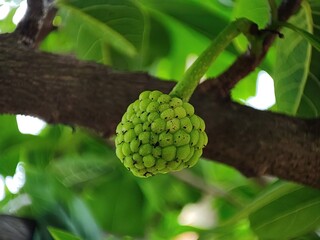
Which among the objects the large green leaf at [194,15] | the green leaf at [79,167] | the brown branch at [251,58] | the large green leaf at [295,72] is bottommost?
the brown branch at [251,58]

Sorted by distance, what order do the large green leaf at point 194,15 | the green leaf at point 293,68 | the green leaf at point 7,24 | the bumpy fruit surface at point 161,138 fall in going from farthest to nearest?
1. the green leaf at point 7,24
2. the large green leaf at point 194,15
3. the green leaf at point 293,68
4. the bumpy fruit surface at point 161,138

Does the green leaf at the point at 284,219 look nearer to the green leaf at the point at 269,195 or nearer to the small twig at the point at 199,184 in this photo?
the green leaf at the point at 269,195

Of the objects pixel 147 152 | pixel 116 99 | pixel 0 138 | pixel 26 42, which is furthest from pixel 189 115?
pixel 0 138

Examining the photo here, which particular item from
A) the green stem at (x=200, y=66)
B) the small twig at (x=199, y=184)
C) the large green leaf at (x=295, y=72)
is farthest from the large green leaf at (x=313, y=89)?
the small twig at (x=199, y=184)

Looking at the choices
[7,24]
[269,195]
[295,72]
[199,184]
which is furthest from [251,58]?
[7,24]

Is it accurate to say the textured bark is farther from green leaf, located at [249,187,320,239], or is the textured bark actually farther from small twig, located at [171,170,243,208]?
small twig, located at [171,170,243,208]

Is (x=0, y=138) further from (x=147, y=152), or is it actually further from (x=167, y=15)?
(x=147, y=152)

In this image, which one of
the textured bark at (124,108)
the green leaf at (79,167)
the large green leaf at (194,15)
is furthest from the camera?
the green leaf at (79,167)
